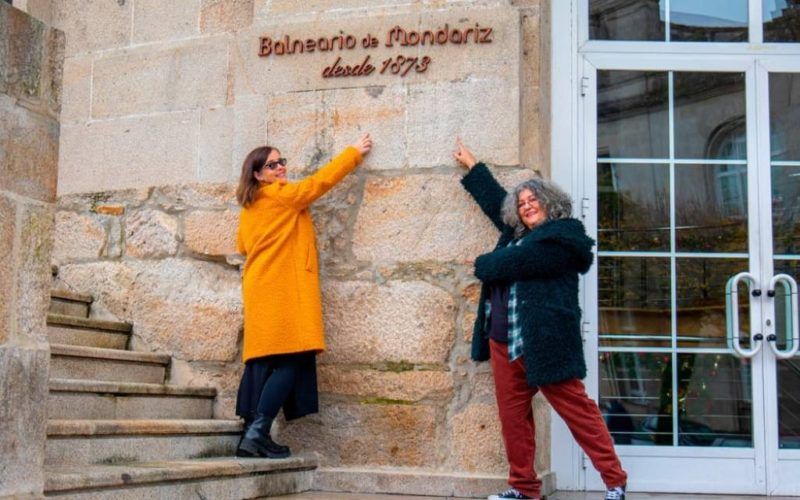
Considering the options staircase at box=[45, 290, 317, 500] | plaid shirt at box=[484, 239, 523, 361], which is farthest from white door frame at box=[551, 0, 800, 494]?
staircase at box=[45, 290, 317, 500]

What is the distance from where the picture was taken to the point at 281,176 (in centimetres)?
561

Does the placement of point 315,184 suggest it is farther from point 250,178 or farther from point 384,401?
point 384,401

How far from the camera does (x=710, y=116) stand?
19.6 ft

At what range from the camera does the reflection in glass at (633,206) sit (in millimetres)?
5914

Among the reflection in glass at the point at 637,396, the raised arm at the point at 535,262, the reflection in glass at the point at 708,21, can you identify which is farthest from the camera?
the reflection in glass at the point at 708,21

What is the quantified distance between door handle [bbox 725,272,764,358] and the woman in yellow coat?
2.06 metres

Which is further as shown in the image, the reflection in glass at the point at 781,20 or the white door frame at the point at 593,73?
the reflection in glass at the point at 781,20

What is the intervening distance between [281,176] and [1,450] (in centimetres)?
238

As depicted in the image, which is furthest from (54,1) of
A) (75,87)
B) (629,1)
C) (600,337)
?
(600,337)

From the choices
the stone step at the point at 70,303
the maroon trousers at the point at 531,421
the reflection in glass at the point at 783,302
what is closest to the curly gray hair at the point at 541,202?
the maroon trousers at the point at 531,421

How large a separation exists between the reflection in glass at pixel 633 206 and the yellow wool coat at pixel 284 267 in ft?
4.51

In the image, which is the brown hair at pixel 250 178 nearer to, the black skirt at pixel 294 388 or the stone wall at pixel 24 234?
the black skirt at pixel 294 388

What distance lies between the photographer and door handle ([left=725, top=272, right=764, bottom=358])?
573cm

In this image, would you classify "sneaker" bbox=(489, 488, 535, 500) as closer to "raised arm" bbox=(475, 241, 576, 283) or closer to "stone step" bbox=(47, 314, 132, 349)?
"raised arm" bbox=(475, 241, 576, 283)
